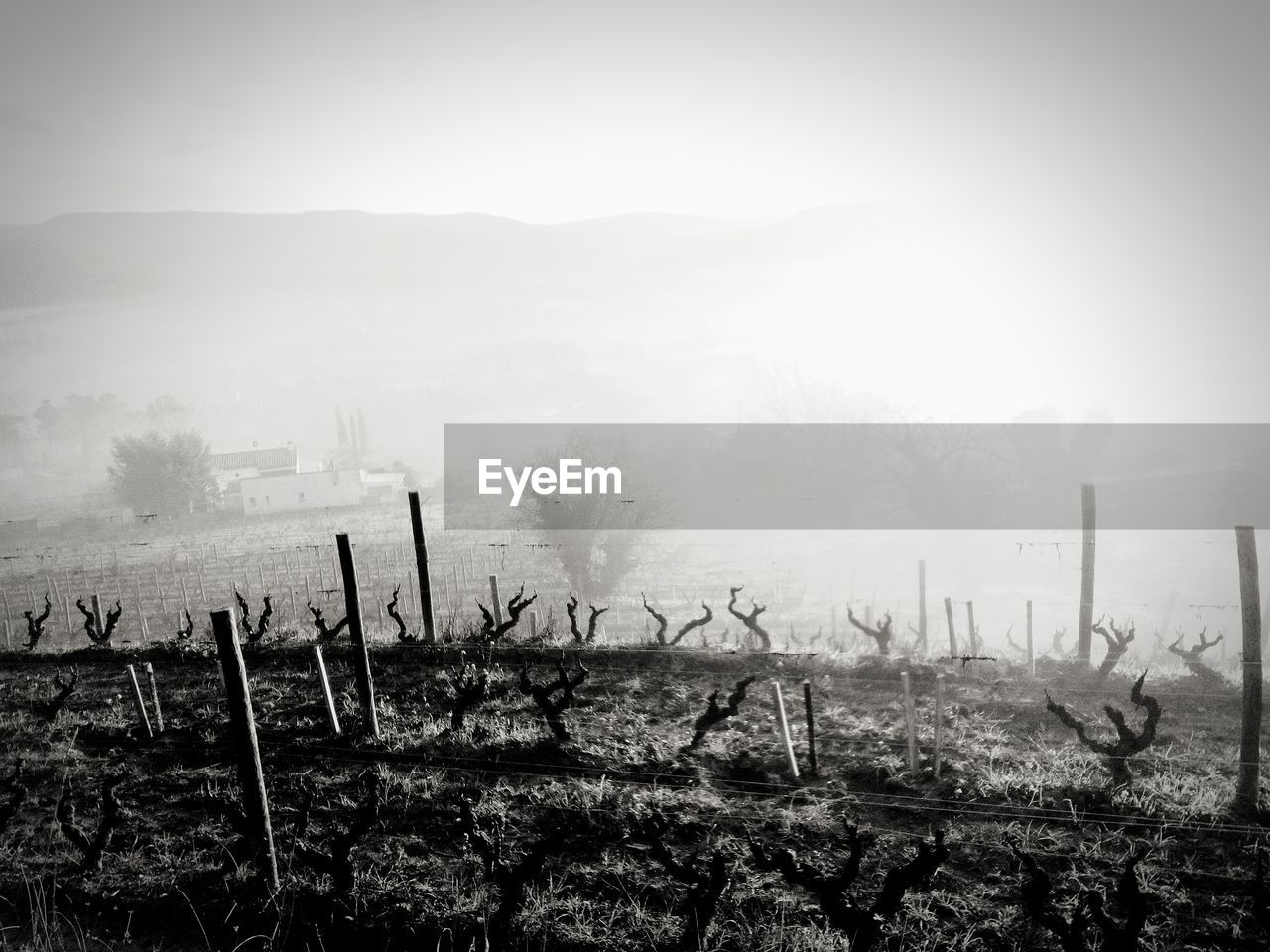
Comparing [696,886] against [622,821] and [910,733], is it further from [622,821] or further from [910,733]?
[910,733]

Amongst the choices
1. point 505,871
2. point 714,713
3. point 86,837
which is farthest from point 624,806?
point 86,837

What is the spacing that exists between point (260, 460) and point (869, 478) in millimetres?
65488

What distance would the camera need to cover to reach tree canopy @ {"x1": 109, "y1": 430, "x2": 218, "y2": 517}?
63.8 m

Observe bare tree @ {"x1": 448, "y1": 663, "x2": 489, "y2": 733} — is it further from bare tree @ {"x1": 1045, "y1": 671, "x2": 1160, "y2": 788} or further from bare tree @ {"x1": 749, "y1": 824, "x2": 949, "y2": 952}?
bare tree @ {"x1": 1045, "y1": 671, "x2": 1160, "y2": 788}

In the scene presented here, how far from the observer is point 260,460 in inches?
3059

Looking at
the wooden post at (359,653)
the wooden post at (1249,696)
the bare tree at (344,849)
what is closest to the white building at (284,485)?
the wooden post at (359,653)

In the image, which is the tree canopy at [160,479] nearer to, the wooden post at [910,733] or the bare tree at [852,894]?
the wooden post at [910,733]

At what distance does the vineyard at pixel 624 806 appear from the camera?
19.6 feet

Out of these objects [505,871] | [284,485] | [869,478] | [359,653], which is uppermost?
[869,478]

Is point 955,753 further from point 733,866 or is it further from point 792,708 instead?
point 733,866

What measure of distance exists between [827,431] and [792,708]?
40.2m

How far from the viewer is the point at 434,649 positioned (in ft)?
45.9

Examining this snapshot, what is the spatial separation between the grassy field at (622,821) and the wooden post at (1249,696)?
37 centimetres

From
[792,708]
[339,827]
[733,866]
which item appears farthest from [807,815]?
[339,827]
